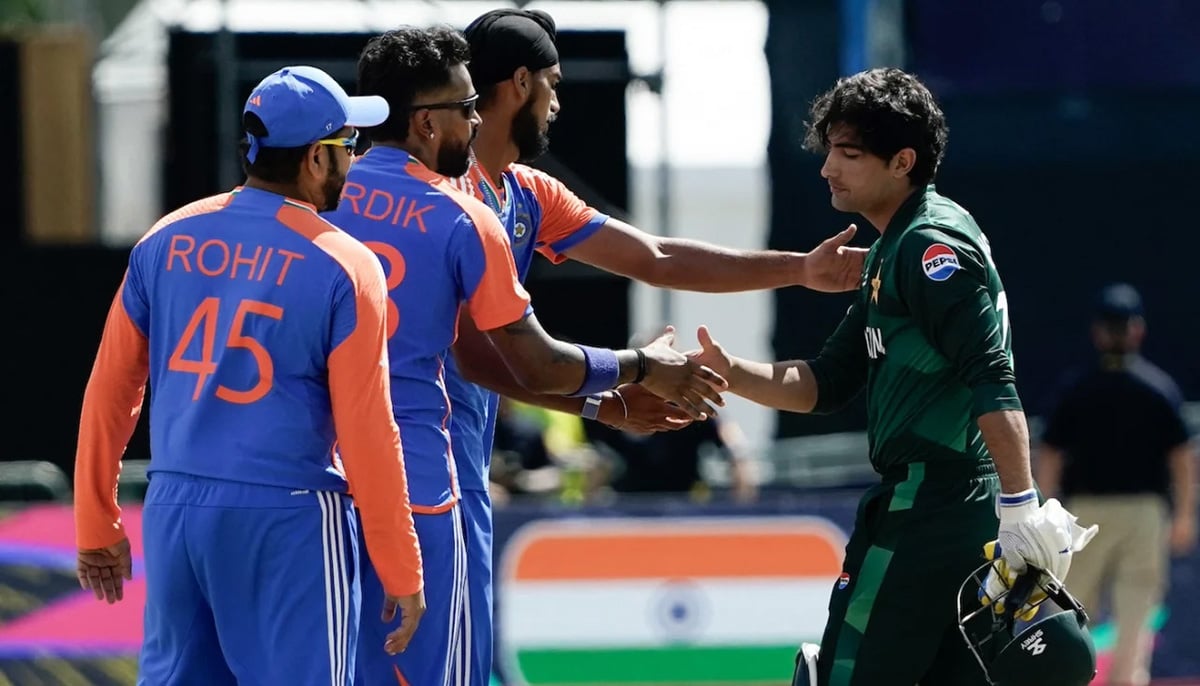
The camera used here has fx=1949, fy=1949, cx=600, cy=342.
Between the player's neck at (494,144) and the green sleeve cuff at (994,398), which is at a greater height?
the player's neck at (494,144)

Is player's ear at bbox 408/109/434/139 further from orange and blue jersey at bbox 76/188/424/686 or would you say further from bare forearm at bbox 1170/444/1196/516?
bare forearm at bbox 1170/444/1196/516

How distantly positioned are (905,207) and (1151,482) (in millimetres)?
5706

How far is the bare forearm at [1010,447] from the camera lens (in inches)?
173

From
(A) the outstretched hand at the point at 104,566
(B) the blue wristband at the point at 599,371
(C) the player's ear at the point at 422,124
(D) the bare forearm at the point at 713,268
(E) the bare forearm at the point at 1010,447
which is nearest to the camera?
(E) the bare forearm at the point at 1010,447

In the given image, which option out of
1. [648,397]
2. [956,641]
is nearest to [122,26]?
[648,397]

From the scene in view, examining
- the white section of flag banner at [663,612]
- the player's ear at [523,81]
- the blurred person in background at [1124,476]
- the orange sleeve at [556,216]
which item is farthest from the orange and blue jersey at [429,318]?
the blurred person in background at [1124,476]

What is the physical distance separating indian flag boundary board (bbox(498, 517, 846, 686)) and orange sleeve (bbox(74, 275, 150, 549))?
16.6 feet

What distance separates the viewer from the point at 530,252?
5.47m

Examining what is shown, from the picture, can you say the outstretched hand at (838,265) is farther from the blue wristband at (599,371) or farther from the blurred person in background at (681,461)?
the blurred person in background at (681,461)

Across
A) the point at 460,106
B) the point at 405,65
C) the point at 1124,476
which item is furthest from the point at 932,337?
the point at 1124,476

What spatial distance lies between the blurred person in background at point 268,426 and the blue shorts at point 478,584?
0.45 meters

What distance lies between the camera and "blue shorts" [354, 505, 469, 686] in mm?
4754

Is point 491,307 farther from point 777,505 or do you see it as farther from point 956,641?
point 777,505

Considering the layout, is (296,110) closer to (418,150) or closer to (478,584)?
(418,150)
